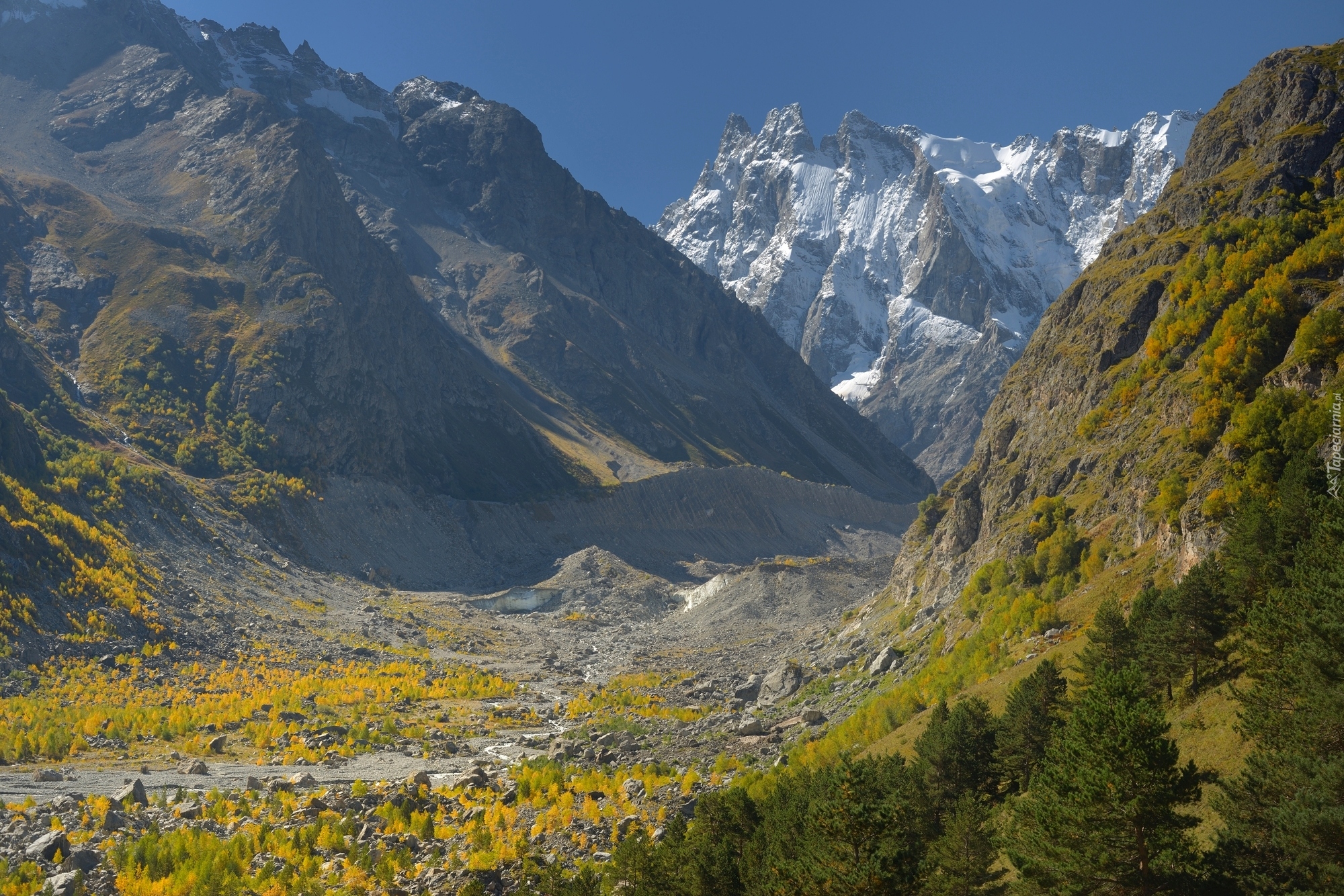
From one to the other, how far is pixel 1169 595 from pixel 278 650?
63.3 metres

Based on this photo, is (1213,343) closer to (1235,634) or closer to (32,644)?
(1235,634)

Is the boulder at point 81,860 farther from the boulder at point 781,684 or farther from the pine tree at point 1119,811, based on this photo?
the boulder at point 781,684

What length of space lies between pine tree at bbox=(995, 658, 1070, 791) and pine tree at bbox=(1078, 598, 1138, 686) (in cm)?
98

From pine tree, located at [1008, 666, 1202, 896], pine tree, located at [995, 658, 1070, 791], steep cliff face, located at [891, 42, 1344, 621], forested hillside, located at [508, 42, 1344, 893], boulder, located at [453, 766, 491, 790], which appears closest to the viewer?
pine tree, located at [1008, 666, 1202, 896]

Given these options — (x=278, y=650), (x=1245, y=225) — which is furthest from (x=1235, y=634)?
(x=278, y=650)

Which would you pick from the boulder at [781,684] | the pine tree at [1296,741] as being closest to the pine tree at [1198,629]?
the pine tree at [1296,741]

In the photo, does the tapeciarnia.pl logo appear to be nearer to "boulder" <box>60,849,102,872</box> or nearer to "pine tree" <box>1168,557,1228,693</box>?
"pine tree" <box>1168,557,1228,693</box>

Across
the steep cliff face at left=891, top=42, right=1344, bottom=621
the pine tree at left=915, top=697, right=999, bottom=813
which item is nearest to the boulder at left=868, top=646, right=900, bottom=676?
the steep cliff face at left=891, top=42, right=1344, bottom=621

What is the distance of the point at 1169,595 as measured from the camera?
1040 inches

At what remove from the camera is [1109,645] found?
27.0 m

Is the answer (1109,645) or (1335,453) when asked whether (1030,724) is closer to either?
(1109,645)

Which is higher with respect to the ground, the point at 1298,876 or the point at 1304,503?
the point at 1304,503

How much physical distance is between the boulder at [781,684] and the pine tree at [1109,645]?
29.0 meters

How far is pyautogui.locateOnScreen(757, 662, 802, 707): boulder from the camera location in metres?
55.6
